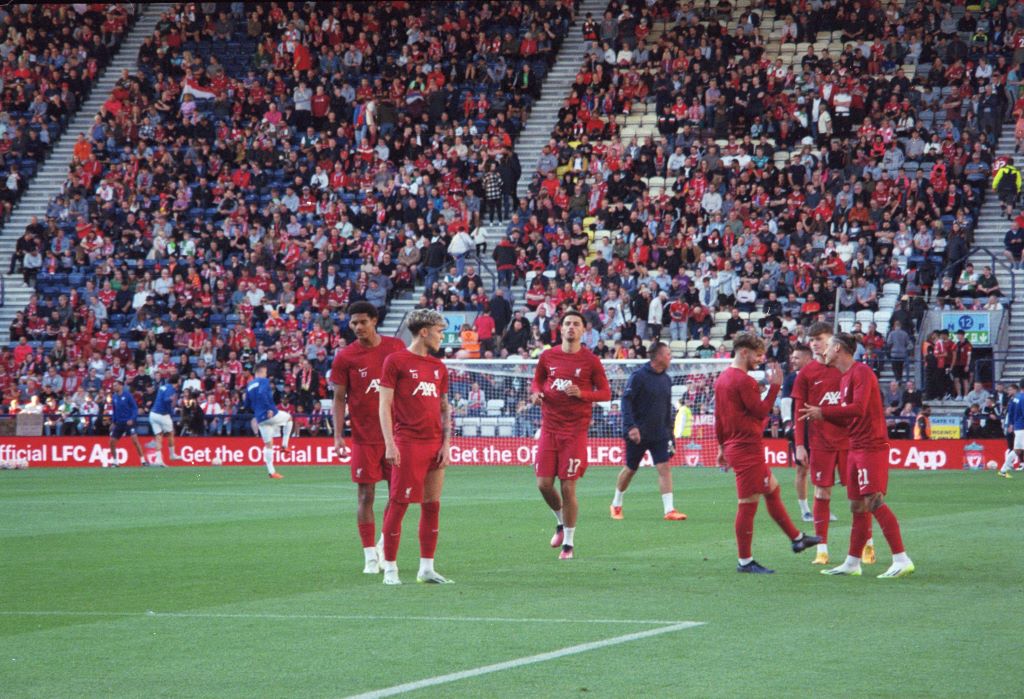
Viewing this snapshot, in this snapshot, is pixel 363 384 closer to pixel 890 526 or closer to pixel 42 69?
pixel 890 526

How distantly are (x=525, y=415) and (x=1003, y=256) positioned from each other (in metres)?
11.6

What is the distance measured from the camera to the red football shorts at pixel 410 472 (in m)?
12.2

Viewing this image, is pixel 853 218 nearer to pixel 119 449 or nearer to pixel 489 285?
pixel 489 285

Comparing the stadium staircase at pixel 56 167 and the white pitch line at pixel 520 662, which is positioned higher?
the stadium staircase at pixel 56 167

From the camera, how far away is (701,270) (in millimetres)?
37875

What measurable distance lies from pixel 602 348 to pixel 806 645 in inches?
1109

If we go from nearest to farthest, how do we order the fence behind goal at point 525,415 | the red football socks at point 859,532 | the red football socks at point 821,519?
the red football socks at point 859,532 → the red football socks at point 821,519 → the fence behind goal at point 525,415

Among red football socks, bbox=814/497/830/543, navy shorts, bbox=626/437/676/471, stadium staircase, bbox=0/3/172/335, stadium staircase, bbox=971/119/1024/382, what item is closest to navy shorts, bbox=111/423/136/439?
stadium staircase, bbox=0/3/172/335

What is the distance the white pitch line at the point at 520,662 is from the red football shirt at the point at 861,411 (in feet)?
9.68

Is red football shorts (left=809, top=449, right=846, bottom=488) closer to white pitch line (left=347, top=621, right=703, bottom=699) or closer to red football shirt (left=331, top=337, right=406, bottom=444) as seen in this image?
red football shirt (left=331, top=337, right=406, bottom=444)

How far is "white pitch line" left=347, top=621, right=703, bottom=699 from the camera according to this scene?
773cm

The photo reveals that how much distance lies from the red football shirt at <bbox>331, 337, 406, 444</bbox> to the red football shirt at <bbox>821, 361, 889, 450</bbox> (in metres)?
3.61

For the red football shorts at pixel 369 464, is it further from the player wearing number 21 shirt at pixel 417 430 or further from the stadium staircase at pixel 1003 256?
the stadium staircase at pixel 1003 256

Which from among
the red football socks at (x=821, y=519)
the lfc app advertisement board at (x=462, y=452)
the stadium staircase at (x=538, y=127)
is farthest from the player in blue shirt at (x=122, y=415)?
the red football socks at (x=821, y=519)
